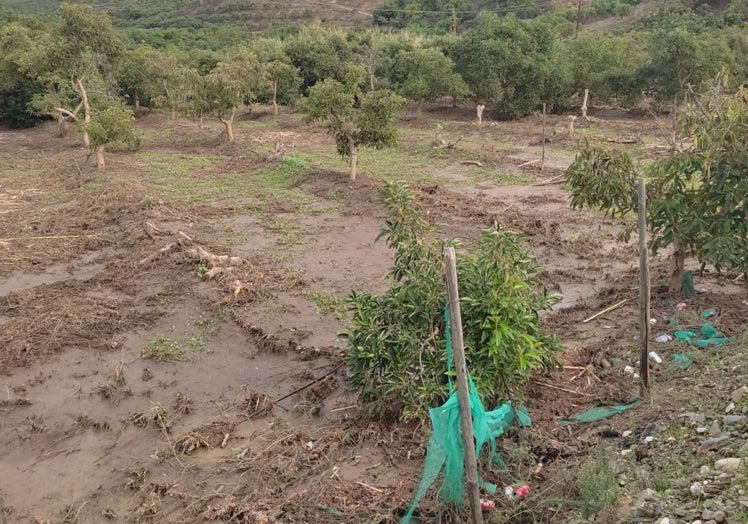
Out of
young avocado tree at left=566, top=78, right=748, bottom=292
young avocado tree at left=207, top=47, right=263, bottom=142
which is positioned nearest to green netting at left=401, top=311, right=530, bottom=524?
young avocado tree at left=566, top=78, right=748, bottom=292

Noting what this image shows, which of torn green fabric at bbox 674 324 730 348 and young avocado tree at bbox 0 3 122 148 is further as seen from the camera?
young avocado tree at bbox 0 3 122 148

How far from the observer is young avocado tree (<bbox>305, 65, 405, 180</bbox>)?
1502 cm

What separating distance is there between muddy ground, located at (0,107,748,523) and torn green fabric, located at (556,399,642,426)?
9cm

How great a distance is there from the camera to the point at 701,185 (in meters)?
7.23

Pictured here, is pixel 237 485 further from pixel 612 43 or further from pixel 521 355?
pixel 612 43

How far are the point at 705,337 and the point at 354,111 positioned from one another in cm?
1046

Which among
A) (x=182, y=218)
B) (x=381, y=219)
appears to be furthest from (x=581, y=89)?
(x=182, y=218)

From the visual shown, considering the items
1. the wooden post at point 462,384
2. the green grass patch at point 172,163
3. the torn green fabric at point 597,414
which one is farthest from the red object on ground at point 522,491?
the green grass patch at point 172,163

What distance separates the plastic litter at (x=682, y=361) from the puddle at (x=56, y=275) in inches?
351

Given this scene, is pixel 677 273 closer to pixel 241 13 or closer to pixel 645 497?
pixel 645 497

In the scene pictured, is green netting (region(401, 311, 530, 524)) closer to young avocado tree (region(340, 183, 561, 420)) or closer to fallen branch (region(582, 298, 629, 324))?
young avocado tree (region(340, 183, 561, 420))

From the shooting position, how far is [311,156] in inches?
779

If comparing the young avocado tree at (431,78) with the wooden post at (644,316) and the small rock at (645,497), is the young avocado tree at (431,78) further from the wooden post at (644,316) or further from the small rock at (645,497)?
the small rock at (645,497)

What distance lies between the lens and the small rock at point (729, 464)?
384 cm
